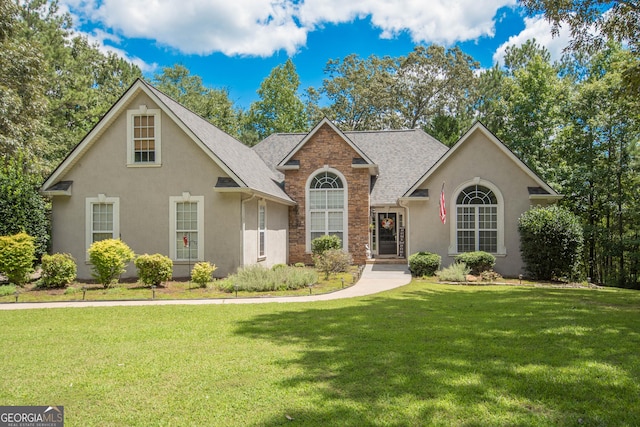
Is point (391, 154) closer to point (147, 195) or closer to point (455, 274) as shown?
point (455, 274)

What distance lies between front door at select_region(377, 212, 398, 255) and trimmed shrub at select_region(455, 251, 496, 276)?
627cm

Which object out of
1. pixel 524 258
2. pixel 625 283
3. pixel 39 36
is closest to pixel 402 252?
pixel 524 258

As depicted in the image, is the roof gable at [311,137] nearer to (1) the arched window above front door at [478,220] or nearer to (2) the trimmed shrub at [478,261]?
(1) the arched window above front door at [478,220]

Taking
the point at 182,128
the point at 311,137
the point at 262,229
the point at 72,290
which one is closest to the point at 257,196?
the point at 262,229

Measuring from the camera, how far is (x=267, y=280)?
43.6 ft

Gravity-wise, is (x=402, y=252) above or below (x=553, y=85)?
below

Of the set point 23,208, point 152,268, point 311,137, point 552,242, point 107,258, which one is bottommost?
point 152,268

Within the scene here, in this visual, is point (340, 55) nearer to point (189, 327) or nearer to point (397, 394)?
point (189, 327)

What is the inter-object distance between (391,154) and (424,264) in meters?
9.88

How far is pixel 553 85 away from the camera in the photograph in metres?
27.2

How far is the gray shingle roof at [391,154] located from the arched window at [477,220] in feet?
13.3

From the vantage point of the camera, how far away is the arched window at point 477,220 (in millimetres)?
18000

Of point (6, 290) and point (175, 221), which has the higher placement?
point (175, 221)

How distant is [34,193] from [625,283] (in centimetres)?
2810
